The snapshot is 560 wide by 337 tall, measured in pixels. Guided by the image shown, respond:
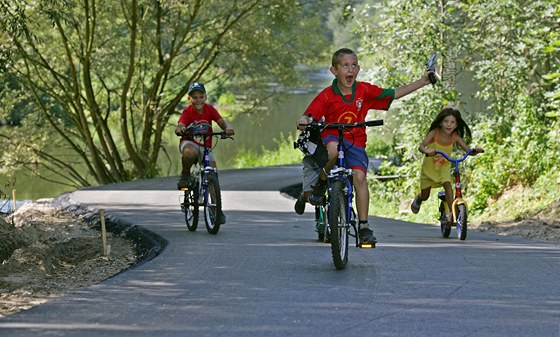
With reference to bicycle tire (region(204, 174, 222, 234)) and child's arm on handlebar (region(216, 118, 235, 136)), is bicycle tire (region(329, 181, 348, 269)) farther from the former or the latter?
bicycle tire (region(204, 174, 222, 234))

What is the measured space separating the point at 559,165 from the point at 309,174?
849cm

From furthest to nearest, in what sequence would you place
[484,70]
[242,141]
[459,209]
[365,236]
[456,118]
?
[242,141]
[484,70]
[456,118]
[459,209]
[365,236]

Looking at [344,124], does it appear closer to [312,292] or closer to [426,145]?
[312,292]

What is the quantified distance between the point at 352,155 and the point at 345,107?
17.6 inches

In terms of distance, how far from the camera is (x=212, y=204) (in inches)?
506

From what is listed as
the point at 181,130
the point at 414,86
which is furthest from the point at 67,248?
the point at 414,86

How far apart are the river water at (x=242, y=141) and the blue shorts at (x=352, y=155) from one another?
19.2 metres

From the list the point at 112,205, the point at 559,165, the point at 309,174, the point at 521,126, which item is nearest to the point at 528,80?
the point at 521,126

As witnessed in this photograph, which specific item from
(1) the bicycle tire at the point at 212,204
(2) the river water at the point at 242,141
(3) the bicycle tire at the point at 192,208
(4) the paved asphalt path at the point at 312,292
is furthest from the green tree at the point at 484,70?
(2) the river water at the point at 242,141

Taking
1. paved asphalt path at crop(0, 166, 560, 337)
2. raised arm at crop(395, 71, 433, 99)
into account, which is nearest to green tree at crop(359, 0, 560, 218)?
paved asphalt path at crop(0, 166, 560, 337)

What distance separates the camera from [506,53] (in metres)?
21.0

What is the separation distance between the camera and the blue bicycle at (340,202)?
29.3 ft

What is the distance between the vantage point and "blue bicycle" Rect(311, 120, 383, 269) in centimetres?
895

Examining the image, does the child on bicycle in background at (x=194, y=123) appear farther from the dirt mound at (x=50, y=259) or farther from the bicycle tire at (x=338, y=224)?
the bicycle tire at (x=338, y=224)
